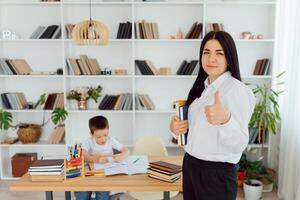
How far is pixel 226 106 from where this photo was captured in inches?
61.1

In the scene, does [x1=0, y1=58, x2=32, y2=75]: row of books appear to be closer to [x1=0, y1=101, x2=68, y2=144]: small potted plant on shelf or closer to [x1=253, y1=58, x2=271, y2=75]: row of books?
[x1=0, y1=101, x2=68, y2=144]: small potted plant on shelf

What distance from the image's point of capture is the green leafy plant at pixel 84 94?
4039 millimetres

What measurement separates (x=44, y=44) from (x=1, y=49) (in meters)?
0.54

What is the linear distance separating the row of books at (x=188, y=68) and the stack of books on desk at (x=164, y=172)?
6.29ft

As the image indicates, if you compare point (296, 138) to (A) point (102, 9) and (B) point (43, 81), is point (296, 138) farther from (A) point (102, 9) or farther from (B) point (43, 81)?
(B) point (43, 81)

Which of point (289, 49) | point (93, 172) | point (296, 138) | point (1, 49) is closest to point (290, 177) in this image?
point (296, 138)

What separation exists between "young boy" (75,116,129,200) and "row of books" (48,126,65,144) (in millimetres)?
1475

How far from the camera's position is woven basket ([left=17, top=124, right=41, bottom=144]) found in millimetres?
4078

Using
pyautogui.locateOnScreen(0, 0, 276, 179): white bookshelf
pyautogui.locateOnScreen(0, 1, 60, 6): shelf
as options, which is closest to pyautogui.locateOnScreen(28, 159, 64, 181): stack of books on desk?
pyautogui.locateOnScreen(0, 0, 276, 179): white bookshelf

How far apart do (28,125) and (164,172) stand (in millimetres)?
2556

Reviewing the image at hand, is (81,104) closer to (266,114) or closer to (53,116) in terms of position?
(53,116)

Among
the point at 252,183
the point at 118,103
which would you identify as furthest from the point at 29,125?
the point at 252,183

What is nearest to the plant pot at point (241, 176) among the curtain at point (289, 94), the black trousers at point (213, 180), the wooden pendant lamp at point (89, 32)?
the curtain at point (289, 94)

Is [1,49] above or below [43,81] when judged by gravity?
above
